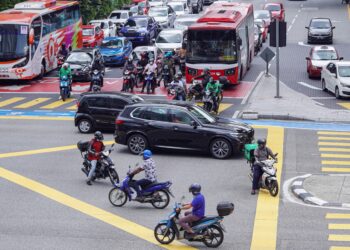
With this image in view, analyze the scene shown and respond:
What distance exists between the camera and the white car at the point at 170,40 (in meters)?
52.4

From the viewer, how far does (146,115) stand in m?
29.6

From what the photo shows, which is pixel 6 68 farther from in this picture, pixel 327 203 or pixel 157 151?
pixel 327 203

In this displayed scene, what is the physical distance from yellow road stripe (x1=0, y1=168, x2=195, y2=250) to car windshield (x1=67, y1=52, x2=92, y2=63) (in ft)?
62.3

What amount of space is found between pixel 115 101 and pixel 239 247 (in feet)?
47.4

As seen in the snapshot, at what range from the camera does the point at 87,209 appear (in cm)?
2294

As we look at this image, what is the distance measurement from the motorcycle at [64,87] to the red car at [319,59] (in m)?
12.4

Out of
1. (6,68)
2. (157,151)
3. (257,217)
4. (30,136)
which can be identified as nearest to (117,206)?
(257,217)

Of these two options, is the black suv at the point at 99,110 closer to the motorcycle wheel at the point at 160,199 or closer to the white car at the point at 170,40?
the motorcycle wheel at the point at 160,199

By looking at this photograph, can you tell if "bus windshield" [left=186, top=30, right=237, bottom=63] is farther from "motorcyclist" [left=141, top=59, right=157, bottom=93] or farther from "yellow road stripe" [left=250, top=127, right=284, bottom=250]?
"yellow road stripe" [left=250, top=127, right=284, bottom=250]

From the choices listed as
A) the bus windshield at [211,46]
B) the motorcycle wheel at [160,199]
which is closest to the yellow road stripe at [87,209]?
the motorcycle wheel at [160,199]

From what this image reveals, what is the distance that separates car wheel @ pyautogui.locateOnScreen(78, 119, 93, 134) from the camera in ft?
109

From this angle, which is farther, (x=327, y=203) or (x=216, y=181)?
(x=216, y=181)

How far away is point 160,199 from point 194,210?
3262mm

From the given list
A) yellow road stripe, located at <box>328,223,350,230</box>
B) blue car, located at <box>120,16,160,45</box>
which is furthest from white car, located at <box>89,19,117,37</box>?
yellow road stripe, located at <box>328,223,350,230</box>
